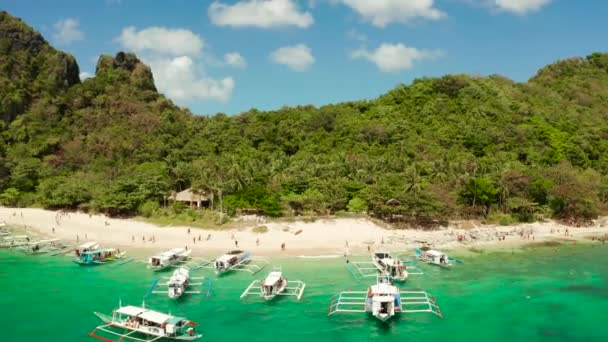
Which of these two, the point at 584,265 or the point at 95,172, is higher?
the point at 95,172

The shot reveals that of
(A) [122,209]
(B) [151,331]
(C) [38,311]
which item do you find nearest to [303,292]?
(B) [151,331]

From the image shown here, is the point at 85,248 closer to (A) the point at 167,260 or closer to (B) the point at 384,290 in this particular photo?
(A) the point at 167,260

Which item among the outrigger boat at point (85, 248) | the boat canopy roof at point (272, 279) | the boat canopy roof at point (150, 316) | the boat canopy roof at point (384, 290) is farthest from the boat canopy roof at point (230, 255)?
the boat canopy roof at point (384, 290)

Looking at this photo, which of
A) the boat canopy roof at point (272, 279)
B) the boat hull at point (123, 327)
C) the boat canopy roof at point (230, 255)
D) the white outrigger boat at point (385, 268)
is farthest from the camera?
the boat canopy roof at point (230, 255)

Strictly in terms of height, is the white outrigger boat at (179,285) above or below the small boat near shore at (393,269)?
below

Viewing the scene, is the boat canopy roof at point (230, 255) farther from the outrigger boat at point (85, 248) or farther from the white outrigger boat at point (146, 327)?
the outrigger boat at point (85, 248)

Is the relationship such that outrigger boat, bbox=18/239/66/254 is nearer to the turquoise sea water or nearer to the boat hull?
the turquoise sea water

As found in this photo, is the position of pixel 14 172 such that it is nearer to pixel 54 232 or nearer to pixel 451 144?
pixel 54 232
